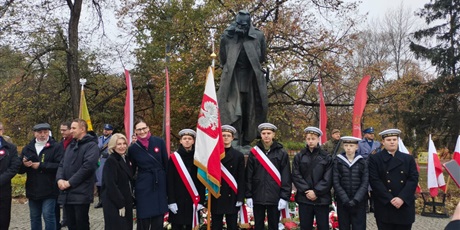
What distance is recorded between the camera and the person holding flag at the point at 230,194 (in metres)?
4.80

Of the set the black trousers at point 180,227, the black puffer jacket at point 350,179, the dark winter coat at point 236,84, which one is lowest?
the black trousers at point 180,227

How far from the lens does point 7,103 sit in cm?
1697

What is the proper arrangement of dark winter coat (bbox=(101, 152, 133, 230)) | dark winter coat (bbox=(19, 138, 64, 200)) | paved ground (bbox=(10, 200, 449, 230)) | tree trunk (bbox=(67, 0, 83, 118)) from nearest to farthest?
dark winter coat (bbox=(101, 152, 133, 230)), dark winter coat (bbox=(19, 138, 64, 200)), paved ground (bbox=(10, 200, 449, 230)), tree trunk (bbox=(67, 0, 83, 118))

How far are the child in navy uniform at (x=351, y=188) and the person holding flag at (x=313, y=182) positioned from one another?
0.36ft

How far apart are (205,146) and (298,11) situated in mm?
11812

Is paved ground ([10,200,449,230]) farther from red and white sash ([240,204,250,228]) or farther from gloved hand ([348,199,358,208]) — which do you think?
red and white sash ([240,204,250,228])

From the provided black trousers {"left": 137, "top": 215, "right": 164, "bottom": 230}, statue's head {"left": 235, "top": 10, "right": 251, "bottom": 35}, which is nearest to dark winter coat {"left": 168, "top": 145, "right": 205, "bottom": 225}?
black trousers {"left": 137, "top": 215, "right": 164, "bottom": 230}

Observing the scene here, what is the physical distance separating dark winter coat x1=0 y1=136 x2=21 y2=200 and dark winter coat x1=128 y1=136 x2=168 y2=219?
5.86 feet

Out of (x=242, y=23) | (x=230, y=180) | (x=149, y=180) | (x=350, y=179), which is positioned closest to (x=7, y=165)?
(x=149, y=180)

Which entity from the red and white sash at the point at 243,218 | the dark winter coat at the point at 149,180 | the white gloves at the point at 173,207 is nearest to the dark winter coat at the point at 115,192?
the dark winter coat at the point at 149,180

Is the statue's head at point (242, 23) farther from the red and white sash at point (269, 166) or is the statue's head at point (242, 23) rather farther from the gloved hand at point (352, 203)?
the gloved hand at point (352, 203)

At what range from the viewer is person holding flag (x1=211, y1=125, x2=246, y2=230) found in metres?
4.80

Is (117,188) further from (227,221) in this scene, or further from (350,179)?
(350,179)

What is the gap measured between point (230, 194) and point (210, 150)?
0.60 m
